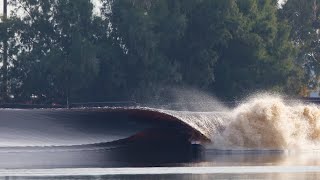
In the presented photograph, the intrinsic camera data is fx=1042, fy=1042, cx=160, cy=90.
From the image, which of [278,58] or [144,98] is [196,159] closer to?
[144,98]

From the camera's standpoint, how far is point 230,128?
1112 inches

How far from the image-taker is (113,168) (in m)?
19.7

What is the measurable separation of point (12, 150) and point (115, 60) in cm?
3029

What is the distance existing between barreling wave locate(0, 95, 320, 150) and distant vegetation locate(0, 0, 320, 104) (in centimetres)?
2451

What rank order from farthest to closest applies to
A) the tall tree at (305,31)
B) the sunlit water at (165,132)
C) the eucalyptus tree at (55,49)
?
the tall tree at (305,31), the eucalyptus tree at (55,49), the sunlit water at (165,132)

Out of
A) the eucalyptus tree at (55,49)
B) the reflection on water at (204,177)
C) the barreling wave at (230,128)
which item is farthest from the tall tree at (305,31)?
the reflection on water at (204,177)

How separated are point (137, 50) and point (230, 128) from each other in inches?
1078

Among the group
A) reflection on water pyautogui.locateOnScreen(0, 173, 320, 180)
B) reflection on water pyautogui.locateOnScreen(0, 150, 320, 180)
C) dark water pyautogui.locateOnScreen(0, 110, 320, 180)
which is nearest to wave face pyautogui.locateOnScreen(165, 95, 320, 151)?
dark water pyautogui.locateOnScreen(0, 110, 320, 180)

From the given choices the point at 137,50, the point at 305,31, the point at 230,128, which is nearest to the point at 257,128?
the point at 230,128

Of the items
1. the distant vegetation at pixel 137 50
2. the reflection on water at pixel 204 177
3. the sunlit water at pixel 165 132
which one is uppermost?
the distant vegetation at pixel 137 50

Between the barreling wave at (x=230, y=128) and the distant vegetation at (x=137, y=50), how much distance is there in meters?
24.5

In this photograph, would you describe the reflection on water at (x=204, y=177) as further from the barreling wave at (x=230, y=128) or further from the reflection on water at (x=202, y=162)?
the barreling wave at (x=230, y=128)

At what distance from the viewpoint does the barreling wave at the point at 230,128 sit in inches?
1094

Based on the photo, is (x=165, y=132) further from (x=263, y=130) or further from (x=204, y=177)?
(x=204, y=177)
